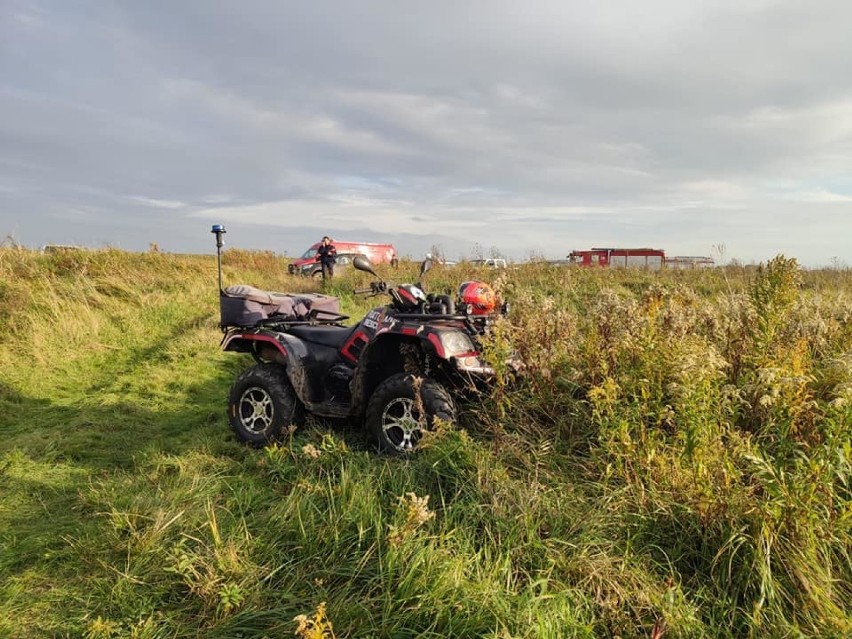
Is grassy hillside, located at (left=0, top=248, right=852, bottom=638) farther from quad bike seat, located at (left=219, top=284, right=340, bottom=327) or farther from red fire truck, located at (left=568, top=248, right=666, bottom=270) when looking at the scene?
red fire truck, located at (left=568, top=248, right=666, bottom=270)

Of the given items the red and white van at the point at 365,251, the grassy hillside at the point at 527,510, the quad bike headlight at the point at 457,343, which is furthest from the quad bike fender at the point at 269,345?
the red and white van at the point at 365,251

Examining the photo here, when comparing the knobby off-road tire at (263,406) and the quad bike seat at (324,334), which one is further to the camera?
the quad bike seat at (324,334)

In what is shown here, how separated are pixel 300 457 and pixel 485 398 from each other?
55.5 inches

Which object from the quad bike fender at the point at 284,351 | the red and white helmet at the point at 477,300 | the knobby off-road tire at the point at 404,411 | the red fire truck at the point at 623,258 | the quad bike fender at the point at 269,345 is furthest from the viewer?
the red fire truck at the point at 623,258

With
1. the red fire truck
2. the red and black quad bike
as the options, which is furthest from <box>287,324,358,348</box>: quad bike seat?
the red fire truck

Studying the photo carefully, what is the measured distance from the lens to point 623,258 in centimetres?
1497

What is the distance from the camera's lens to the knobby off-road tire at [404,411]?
3555mm

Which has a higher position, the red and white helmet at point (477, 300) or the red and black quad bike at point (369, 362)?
the red and white helmet at point (477, 300)

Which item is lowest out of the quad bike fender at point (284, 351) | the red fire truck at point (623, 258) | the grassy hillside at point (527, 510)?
the grassy hillside at point (527, 510)

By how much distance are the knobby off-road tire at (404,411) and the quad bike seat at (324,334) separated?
91cm

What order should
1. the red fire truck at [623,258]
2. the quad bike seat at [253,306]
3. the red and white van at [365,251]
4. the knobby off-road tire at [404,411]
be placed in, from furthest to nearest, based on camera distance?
the red and white van at [365,251] < the red fire truck at [623,258] < the quad bike seat at [253,306] < the knobby off-road tire at [404,411]

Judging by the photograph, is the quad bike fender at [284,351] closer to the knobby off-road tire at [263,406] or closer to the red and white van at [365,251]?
the knobby off-road tire at [263,406]

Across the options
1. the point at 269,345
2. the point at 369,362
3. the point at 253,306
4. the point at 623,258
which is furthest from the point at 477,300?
the point at 623,258

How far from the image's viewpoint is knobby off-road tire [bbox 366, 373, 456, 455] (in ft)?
11.7
